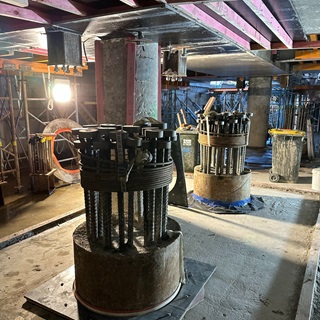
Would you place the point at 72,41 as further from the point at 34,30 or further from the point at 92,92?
the point at 92,92

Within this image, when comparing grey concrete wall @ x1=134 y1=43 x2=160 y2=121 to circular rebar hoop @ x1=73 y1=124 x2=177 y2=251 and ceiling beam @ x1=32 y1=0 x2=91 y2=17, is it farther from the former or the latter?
circular rebar hoop @ x1=73 y1=124 x2=177 y2=251

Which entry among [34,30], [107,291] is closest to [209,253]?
[107,291]

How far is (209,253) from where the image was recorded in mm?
3428

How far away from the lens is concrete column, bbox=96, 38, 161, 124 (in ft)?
10.5

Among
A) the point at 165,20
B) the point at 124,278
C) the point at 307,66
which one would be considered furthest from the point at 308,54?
the point at 124,278

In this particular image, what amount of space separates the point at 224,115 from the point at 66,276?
3.28 m

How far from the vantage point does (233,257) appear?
3336mm

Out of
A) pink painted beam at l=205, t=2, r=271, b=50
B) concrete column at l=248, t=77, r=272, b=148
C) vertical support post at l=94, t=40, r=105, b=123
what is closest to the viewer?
pink painted beam at l=205, t=2, r=271, b=50

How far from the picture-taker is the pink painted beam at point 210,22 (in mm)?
2653

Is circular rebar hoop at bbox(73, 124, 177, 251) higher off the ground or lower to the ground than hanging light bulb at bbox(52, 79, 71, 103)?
lower

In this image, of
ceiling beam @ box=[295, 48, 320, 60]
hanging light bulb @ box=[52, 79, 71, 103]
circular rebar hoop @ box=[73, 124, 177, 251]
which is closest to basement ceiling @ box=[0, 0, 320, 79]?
circular rebar hoop @ box=[73, 124, 177, 251]

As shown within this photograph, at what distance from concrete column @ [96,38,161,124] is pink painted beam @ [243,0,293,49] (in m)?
1.14

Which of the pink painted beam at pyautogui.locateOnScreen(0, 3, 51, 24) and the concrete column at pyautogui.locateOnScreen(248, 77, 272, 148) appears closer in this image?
the pink painted beam at pyautogui.locateOnScreen(0, 3, 51, 24)

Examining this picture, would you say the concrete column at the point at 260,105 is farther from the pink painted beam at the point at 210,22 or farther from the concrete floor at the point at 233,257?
the pink painted beam at the point at 210,22
